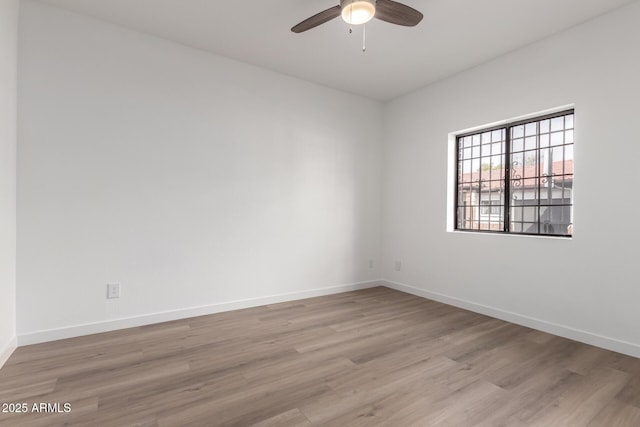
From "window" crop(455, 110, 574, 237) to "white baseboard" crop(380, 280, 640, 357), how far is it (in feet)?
2.83

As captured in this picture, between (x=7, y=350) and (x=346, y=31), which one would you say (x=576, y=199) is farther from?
(x=7, y=350)

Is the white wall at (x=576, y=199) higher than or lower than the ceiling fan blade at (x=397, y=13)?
lower

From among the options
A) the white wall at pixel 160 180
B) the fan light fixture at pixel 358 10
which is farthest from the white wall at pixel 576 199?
the fan light fixture at pixel 358 10

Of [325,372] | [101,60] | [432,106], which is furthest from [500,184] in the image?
[101,60]

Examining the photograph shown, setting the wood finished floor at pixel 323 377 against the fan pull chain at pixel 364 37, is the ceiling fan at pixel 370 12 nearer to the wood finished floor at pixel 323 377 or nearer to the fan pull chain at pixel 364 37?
the fan pull chain at pixel 364 37

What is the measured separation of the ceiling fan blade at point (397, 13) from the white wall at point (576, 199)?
1650 millimetres

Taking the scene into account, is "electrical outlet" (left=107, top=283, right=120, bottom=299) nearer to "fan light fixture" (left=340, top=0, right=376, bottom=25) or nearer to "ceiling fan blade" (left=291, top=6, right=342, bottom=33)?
"ceiling fan blade" (left=291, top=6, right=342, bottom=33)

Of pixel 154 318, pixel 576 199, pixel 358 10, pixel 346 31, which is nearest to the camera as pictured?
pixel 358 10

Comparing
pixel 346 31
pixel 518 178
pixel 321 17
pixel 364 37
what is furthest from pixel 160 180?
pixel 518 178

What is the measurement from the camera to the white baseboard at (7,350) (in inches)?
83.7

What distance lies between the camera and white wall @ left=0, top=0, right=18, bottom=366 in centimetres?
212

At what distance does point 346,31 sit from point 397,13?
0.87 meters

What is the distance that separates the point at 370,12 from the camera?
201 cm

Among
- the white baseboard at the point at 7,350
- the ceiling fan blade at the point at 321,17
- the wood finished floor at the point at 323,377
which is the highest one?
the ceiling fan blade at the point at 321,17
